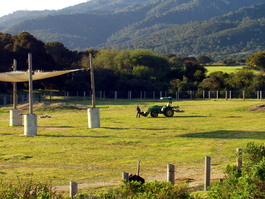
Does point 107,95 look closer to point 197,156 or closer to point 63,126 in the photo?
point 63,126

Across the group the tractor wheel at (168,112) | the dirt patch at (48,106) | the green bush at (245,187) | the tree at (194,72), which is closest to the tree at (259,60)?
the tree at (194,72)

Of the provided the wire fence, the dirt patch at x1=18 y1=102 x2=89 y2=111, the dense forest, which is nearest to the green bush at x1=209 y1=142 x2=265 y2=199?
the dirt patch at x1=18 y1=102 x2=89 y2=111

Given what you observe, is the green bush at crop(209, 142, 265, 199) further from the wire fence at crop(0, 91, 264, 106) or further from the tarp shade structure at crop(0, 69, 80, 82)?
the wire fence at crop(0, 91, 264, 106)

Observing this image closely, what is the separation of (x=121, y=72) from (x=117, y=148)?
208 ft

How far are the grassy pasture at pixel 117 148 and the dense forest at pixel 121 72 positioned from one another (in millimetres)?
35086

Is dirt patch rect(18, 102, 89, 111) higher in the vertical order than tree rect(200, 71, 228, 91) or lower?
lower

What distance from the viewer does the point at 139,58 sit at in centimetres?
8681

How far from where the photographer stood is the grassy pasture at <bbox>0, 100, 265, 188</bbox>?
50.9 feet

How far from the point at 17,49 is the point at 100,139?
4636 cm

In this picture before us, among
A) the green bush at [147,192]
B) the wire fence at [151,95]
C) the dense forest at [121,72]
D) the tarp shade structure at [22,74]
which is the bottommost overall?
Answer: the green bush at [147,192]

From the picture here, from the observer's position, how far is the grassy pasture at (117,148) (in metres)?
15.5

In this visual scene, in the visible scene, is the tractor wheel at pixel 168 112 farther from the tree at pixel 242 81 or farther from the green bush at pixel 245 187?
the tree at pixel 242 81

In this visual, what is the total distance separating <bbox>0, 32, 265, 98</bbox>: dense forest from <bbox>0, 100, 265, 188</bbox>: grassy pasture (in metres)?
35.1

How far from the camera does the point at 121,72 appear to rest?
8338 cm
